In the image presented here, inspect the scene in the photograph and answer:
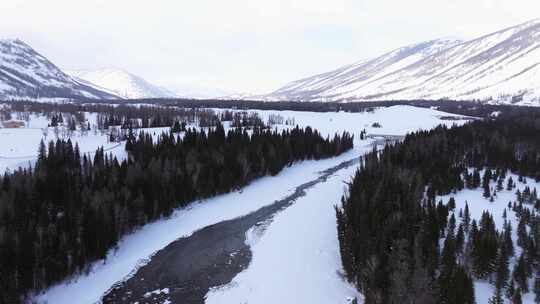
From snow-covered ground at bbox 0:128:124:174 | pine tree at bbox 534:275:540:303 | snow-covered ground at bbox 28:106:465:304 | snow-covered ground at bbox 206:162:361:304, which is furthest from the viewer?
snow-covered ground at bbox 0:128:124:174

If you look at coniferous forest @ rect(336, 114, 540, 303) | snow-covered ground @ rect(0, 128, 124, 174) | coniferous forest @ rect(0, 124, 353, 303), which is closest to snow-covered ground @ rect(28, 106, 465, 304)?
coniferous forest @ rect(0, 124, 353, 303)

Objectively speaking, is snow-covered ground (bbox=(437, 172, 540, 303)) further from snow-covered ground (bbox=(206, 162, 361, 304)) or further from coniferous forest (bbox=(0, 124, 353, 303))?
coniferous forest (bbox=(0, 124, 353, 303))

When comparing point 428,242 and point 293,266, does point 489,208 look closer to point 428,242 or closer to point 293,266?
point 428,242

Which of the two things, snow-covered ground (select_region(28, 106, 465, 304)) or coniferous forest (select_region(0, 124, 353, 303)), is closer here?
coniferous forest (select_region(0, 124, 353, 303))

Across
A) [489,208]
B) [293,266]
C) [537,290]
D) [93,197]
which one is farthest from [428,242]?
[93,197]

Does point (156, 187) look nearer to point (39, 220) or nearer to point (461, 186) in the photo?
point (39, 220)

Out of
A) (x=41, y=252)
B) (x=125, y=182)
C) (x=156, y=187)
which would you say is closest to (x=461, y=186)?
(x=156, y=187)

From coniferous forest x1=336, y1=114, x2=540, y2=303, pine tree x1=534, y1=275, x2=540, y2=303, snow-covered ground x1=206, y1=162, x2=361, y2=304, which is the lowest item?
snow-covered ground x1=206, y1=162, x2=361, y2=304
